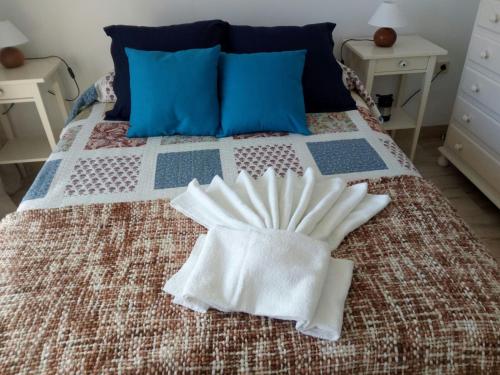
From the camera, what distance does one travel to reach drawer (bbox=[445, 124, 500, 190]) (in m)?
2.00

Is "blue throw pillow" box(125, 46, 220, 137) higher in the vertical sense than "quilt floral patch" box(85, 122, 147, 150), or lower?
higher

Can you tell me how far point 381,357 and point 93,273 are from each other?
2.31 ft

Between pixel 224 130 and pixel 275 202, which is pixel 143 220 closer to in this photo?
pixel 275 202

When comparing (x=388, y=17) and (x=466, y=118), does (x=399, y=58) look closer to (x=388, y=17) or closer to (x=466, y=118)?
(x=388, y=17)

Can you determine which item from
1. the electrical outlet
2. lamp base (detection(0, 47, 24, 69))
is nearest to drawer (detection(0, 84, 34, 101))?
lamp base (detection(0, 47, 24, 69))

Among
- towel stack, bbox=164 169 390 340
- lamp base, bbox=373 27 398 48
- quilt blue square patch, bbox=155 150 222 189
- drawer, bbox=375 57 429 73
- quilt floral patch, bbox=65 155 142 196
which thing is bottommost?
quilt blue square patch, bbox=155 150 222 189

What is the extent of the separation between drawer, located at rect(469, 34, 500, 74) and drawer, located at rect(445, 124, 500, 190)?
399 mm

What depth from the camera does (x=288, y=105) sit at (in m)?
1.68

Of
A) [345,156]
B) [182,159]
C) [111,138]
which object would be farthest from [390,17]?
[111,138]

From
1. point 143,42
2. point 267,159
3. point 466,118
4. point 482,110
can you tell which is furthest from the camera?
point 466,118

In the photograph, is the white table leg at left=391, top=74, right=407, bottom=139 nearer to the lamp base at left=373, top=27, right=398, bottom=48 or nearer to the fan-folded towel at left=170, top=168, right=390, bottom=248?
the lamp base at left=373, top=27, right=398, bottom=48

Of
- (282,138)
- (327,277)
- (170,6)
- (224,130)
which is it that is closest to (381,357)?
(327,277)

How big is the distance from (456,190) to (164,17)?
74.4 inches

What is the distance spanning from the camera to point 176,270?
39.8 inches
